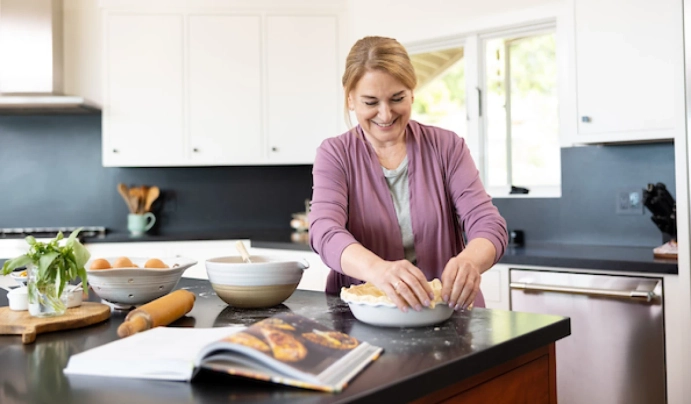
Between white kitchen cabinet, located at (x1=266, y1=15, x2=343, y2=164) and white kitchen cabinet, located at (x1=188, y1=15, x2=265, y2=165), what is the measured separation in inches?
4.1

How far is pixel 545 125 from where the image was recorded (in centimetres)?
355

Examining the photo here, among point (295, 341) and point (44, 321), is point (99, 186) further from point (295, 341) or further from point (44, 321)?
point (295, 341)

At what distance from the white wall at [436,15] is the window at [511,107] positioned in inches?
3.7

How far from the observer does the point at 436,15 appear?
11.9 ft

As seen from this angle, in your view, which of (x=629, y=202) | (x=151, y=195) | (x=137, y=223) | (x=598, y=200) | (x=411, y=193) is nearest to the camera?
(x=411, y=193)

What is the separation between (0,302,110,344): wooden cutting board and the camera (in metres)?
1.35

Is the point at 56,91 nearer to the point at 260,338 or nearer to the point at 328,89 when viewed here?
the point at 328,89

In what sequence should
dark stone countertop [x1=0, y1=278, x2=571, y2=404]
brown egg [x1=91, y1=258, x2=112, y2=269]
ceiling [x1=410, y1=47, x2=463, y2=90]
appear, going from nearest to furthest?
1. dark stone countertop [x1=0, y1=278, x2=571, y2=404]
2. brown egg [x1=91, y1=258, x2=112, y2=269]
3. ceiling [x1=410, y1=47, x2=463, y2=90]

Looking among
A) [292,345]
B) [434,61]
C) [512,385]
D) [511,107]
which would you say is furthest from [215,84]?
[292,345]

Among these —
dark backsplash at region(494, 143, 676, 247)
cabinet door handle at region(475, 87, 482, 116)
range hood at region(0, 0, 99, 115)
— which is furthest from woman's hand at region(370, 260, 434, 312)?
range hood at region(0, 0, 99, 115)

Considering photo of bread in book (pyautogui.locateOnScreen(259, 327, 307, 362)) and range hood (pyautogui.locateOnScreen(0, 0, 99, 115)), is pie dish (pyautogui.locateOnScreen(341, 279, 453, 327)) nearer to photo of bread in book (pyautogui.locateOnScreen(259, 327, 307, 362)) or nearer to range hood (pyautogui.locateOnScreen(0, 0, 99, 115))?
photo of bread in book (pyautogui.locateOnScreen(259, 327, 307, 362))

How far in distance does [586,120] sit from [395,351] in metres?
2.18

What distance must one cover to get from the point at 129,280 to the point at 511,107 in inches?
102

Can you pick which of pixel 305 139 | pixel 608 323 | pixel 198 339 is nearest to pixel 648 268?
pixel 608 323
